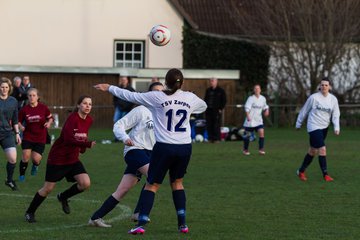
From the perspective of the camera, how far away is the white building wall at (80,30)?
37562 mm

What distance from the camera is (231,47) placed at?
38281 mm

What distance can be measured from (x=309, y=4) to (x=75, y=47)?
10217mm

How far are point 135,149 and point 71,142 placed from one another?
0.78 m

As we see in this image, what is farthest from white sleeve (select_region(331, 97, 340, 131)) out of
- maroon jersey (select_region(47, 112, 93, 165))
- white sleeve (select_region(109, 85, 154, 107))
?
white sleeve (select_region(109, 85, 154, 107))

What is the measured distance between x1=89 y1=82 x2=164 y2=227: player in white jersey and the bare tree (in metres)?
25.8

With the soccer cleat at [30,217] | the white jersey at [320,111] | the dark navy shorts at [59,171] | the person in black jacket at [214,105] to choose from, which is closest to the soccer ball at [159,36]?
the dark navy shorts at [59,171]

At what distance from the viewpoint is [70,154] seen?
434 inches

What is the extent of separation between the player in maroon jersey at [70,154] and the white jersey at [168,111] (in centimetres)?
112

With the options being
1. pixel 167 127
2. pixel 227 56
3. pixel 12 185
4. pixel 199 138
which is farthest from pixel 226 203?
pixel 227 56

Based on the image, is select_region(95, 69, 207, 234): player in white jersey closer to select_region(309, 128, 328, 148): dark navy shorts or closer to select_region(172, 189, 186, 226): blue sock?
select_region(172, 189, 186, 226): blue sock

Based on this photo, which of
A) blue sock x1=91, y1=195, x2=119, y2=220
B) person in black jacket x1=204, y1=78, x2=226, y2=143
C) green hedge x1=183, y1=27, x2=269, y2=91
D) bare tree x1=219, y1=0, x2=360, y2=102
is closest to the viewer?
blue sock x1=91, y1=195, x2=119, y2=220

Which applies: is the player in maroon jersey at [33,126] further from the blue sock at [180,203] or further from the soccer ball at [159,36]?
the blue sock at [180,203]

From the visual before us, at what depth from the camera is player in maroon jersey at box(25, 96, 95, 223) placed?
1077 cm

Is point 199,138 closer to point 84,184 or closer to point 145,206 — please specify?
point 84,184
